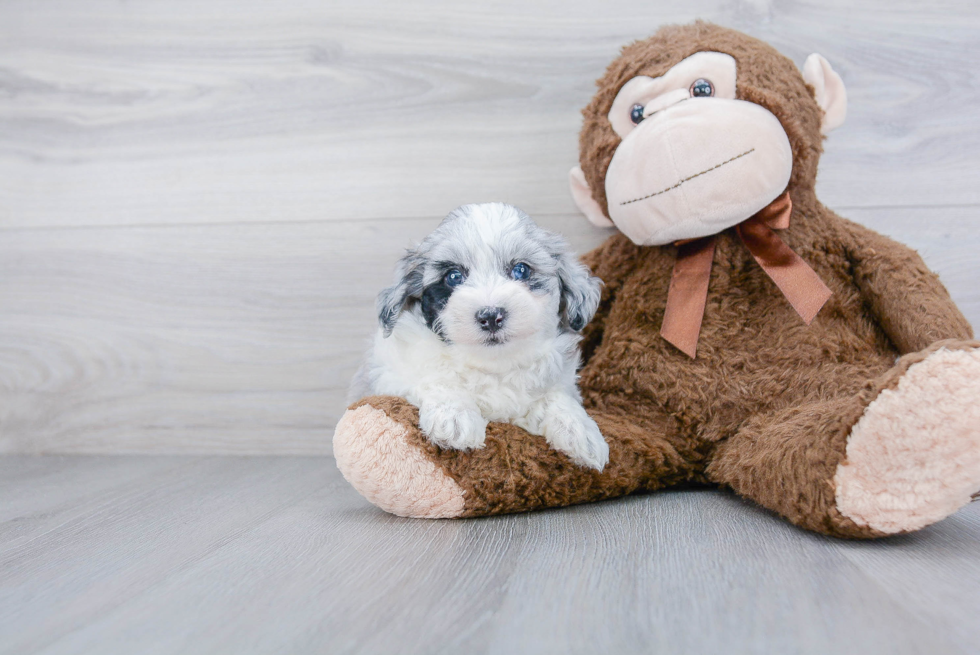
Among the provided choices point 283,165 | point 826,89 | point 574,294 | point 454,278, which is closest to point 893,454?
point 574,294

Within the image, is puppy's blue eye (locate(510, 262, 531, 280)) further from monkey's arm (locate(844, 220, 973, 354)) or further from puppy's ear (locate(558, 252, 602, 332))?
monkey's arm (locate(844, 220, 973, 354))

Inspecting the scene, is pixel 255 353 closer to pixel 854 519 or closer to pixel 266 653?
pixel 266 653

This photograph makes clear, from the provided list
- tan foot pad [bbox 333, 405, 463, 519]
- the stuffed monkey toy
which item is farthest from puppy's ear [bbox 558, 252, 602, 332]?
tan foot pad [bbox 333, 405, 463, 519]

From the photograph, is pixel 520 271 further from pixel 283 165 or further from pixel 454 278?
pixel 283 165

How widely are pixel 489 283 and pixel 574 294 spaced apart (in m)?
0.19

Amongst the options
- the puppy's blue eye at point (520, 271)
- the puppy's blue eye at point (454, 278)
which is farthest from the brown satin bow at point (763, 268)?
the puppy's blue eye at point (454, 278)

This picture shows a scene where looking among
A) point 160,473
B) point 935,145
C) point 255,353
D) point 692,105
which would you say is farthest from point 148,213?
point 935,145

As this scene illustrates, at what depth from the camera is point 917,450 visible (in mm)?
882

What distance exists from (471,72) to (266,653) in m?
1.46

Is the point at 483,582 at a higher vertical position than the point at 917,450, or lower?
lower

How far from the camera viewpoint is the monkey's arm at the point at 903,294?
3.97ft

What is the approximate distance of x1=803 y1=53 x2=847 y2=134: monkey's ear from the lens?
1.39m

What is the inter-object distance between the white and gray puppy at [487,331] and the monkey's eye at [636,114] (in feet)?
0.94

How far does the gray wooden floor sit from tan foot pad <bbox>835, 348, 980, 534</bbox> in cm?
6
